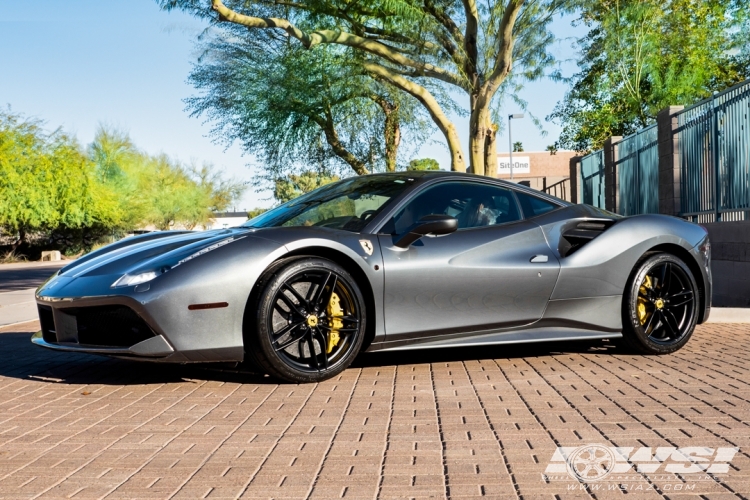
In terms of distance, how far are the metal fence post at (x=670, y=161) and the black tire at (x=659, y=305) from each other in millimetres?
8284

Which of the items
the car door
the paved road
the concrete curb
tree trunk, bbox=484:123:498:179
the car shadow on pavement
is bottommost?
the paved road

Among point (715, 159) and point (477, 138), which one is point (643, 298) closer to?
point (715, 159)

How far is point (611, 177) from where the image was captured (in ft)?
67.3

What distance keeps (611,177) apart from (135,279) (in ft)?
54.8

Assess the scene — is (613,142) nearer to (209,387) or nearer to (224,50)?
(224,50)

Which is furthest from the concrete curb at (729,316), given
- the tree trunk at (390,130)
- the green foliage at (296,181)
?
the green foliage at (296,181)

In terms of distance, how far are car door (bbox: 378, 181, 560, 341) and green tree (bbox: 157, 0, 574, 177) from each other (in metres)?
8.51

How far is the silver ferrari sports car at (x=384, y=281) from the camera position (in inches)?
211

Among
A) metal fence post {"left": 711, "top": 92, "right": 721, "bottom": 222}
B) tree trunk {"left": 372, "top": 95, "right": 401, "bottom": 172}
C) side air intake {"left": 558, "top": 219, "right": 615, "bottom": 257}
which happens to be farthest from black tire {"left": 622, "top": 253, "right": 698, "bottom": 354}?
tree trunk {"left": 372, "top": 95, "right": 401, "bottom": 172}

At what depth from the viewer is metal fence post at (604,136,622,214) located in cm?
1992

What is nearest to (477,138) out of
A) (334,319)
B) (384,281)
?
(384,281)

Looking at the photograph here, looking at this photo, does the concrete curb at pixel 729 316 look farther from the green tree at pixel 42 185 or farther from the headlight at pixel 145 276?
the green tree at pixel 42 185

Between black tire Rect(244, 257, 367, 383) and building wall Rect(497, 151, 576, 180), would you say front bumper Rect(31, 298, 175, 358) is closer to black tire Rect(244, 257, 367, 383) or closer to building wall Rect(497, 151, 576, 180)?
black tire Rect(244, 257, 367, 383)

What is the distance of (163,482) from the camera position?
351 centimetres
